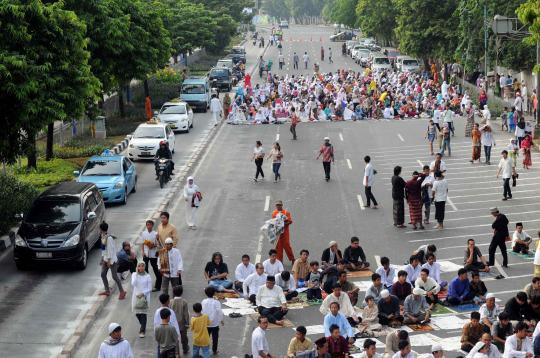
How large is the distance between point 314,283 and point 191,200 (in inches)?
285

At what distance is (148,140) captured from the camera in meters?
41.2

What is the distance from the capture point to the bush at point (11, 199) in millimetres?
27969

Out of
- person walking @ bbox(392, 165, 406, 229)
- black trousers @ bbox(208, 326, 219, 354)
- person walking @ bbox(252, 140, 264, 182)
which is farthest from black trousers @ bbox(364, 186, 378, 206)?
black trousers @ bbox(208, 326, 219, 354)

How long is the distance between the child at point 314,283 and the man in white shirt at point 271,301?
1695 mm

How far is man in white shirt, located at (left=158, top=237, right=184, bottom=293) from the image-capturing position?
21.6 m

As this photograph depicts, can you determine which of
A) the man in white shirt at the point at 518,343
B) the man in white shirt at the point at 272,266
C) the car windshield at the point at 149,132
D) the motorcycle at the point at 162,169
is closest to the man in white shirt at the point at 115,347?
the man in white shirt at the point at 518,343

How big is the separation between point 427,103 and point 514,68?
538 cm

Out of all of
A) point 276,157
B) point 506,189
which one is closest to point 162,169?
point 276,157

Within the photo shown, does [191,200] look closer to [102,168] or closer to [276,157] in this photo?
[102,168]

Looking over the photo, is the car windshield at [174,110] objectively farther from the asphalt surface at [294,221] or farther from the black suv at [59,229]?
the black suv at [59,229]

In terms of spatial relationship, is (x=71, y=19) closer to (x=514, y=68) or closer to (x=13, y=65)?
(x=13, y=65)

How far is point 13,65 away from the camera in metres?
25.5

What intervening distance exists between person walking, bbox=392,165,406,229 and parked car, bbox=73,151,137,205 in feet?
28.2


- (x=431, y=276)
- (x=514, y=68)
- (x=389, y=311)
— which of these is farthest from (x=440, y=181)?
(x=514, y=68)
